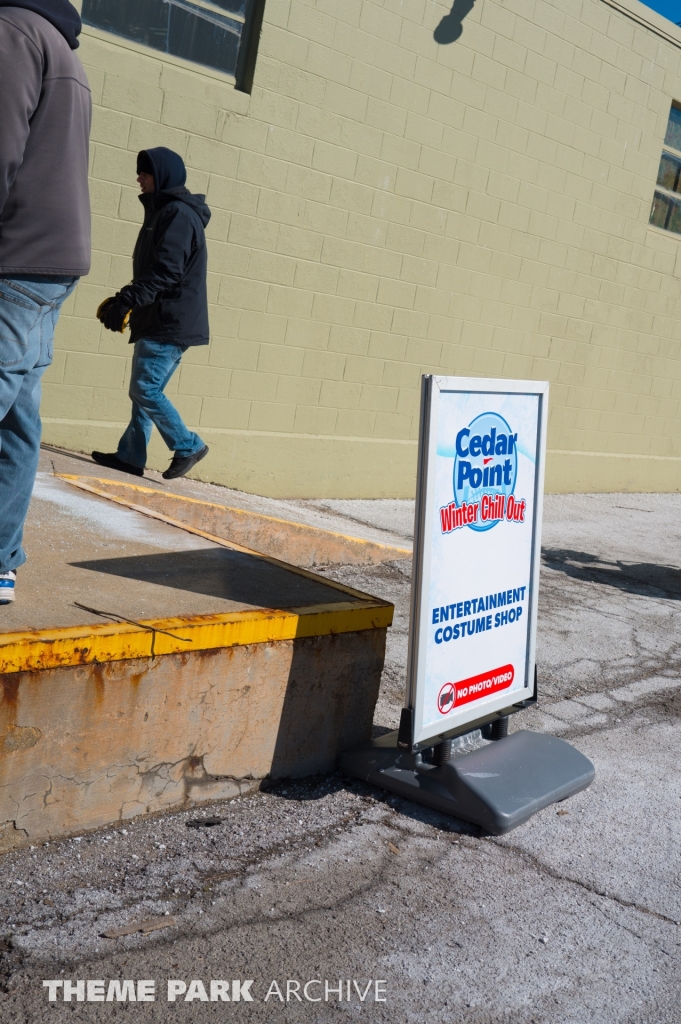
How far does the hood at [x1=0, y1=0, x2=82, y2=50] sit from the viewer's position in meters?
2.63

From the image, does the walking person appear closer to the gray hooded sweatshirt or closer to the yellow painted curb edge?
the gray hooded sweatshirt

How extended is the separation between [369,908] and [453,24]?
809cm

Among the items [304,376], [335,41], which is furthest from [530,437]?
[335,41]

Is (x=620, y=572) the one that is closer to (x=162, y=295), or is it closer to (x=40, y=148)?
(x=162, y=295)

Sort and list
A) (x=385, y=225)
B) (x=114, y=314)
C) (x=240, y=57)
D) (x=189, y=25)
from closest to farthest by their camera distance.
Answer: (x=114, y=314) < (x=189, y=25) < (x=240, y=57) < (x=385, y=225)

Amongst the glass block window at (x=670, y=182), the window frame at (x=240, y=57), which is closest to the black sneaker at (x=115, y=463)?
the window frame at (x=240, y=57)

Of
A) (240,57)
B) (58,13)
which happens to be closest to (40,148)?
(58,13)

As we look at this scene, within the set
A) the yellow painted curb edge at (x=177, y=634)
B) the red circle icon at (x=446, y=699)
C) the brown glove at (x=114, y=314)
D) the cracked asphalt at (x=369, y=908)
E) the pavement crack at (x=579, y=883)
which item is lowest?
the cracked asphalt at (x=369, y=908)

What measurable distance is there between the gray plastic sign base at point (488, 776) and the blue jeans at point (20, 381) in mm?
1423

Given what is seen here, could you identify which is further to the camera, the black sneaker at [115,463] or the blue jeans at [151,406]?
the black sneaker at [115,463]

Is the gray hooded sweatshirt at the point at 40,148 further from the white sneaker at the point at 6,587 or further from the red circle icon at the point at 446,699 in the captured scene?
the red circle icon at the point at 446,699

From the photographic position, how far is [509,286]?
977cm

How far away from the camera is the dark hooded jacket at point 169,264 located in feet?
19.2

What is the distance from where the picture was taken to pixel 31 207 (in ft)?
9.02
